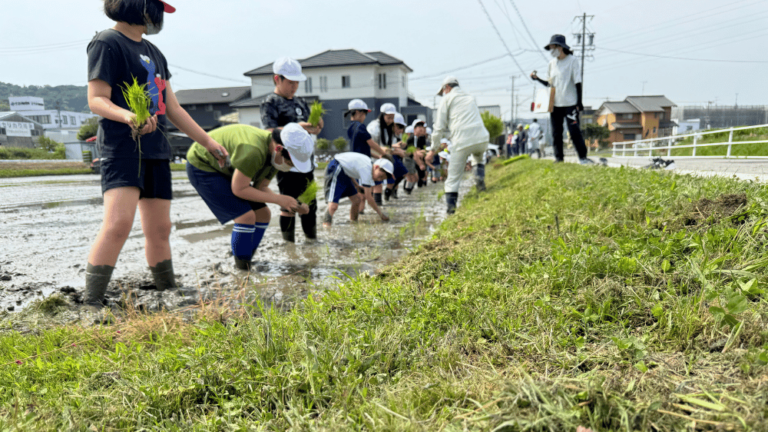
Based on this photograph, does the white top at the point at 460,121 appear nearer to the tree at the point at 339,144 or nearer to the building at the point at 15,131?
the building at the point at 15,131

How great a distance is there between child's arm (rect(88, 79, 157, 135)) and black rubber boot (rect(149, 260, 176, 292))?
1146 millimetres

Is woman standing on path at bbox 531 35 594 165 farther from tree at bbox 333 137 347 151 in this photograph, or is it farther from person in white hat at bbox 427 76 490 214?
tree at bbox 333 137 347 151

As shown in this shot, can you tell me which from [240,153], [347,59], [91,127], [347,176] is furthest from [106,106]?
[347,59]

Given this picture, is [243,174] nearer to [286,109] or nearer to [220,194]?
[220,194]

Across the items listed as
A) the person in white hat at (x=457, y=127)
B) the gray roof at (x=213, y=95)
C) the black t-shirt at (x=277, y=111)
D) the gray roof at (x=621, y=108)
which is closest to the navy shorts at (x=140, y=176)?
the black t-shirt at (x=277, y=111)

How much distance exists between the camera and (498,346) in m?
1.69

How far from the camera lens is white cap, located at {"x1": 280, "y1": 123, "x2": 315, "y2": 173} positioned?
376 cm

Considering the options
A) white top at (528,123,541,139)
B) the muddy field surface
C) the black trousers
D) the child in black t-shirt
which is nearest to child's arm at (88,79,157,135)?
the child in black t-shirt

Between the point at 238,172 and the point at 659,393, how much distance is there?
3242mm

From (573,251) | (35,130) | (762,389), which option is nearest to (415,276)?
(573,251)

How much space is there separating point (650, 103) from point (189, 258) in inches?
2616

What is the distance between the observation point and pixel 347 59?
42.0m

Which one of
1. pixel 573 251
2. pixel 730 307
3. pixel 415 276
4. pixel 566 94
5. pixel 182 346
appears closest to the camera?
pixel 730 307

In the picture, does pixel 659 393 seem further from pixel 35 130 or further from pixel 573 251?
pixel 35 130
